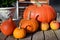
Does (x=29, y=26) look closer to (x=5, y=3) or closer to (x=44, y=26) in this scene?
(x=44, y=26)

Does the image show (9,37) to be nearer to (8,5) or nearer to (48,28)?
(48,28)

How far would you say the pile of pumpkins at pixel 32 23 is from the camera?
1332mm

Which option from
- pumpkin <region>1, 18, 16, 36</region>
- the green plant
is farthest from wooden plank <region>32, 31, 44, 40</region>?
the green plant

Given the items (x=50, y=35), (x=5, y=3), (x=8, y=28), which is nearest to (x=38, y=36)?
(x=50, y=35)

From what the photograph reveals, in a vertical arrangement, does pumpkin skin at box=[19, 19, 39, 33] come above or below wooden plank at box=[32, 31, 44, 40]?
above

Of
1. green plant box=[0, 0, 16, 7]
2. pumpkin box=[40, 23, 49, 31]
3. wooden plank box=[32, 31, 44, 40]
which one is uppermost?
green plant box=[0, 0, 16, 7]

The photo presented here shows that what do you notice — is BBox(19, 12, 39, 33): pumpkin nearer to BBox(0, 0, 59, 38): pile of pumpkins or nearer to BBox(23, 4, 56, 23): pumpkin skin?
BBox(0, 0, 59, 38): pile of pumpkins

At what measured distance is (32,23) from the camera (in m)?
1.42

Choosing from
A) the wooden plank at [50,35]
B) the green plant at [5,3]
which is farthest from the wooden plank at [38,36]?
the green plant at [5,3]

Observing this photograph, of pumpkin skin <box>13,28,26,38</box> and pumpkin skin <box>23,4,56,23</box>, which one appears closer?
pumpkin skin <box>13,28,26,38</box>

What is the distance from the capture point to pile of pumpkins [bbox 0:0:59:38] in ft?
4.37

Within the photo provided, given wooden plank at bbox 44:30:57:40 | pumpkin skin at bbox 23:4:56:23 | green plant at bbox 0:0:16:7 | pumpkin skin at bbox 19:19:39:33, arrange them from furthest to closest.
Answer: green plant at bbox 0:0:16:7
pumpkin skin at bbox 23:4:56:23
pumpkin skin at bbox 19:19:39:33
wooden plank at bbox 44:30:57:40

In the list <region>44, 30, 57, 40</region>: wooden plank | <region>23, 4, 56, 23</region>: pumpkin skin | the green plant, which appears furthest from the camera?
the green plant

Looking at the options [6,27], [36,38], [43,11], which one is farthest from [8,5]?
[36,38]
